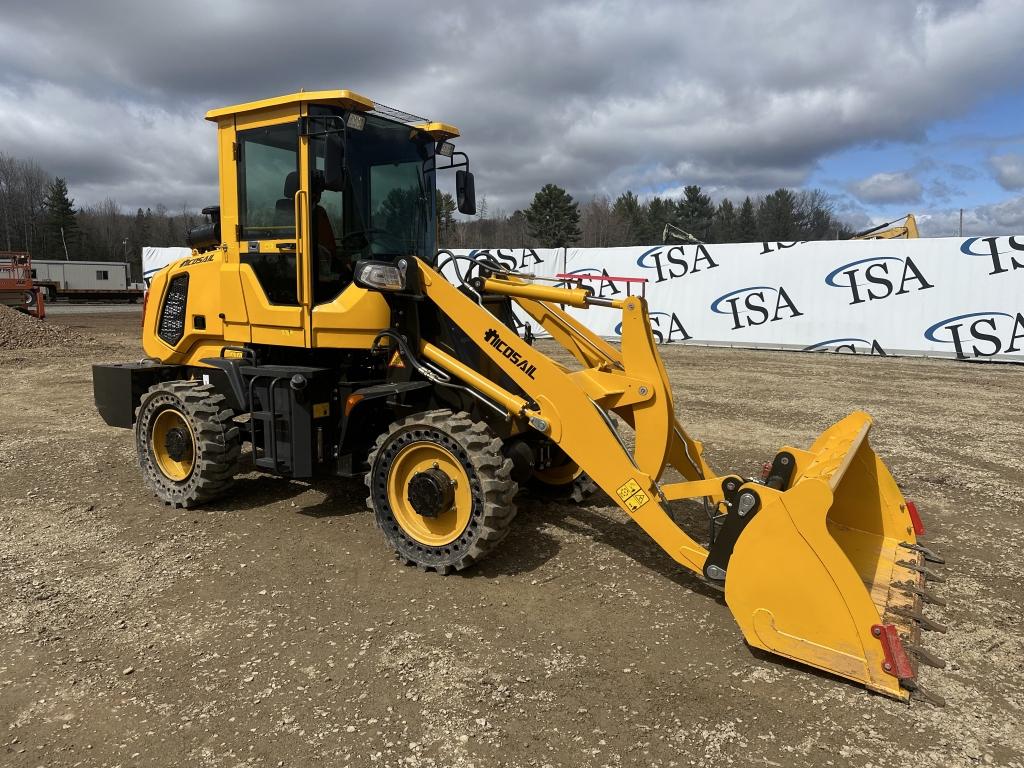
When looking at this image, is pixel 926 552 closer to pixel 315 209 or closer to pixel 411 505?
pixel 411 505

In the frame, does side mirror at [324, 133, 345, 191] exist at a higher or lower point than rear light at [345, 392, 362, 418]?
higher

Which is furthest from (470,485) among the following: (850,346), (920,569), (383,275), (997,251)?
(997,251)

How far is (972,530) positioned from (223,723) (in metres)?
5.43

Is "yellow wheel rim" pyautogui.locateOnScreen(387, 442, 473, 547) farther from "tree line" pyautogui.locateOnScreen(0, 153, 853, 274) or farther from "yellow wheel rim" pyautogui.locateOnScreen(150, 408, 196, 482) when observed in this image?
"tree line" pyautogui.locateOnScreen(0, 153, 853, 274)

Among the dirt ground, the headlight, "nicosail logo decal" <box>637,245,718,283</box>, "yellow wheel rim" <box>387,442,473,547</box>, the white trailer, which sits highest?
the white trailer

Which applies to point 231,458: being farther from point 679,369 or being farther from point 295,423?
point 679,369

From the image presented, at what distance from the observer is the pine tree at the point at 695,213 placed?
6969 centimetres

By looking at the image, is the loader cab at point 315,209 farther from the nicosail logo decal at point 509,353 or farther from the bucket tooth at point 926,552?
the bucket tooth at point 926,552

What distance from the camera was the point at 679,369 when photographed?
14477 millimetres

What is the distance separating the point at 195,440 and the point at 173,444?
0.28m

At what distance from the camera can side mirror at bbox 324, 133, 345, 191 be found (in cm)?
464

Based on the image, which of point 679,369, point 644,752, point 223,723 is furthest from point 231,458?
point 679,369

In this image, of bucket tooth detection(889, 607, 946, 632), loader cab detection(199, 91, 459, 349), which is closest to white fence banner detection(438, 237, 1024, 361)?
loader cab detection(199, 91, 459, 349)

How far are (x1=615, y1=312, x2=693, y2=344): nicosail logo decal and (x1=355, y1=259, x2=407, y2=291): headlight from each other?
14.8 m
